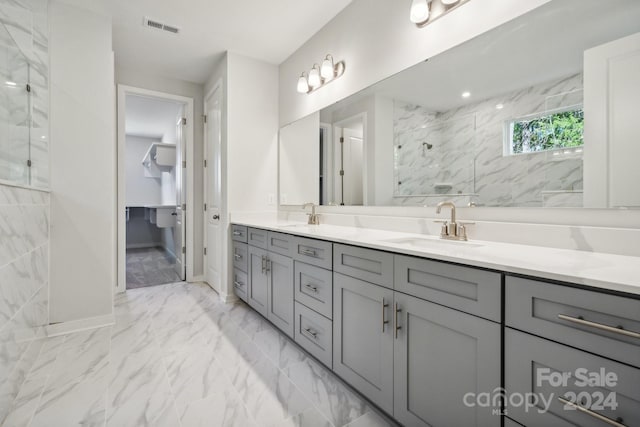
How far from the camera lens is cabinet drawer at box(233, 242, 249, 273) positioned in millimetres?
2631

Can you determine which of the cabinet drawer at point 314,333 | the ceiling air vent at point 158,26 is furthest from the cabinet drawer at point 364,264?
the ceiling air vent at point 158,26

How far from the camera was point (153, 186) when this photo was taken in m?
6.84

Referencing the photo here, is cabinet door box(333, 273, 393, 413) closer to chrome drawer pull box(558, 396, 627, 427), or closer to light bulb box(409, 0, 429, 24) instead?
chrome drawer pull box(558, 396, 627, 427)

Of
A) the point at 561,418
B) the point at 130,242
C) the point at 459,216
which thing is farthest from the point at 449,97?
the point at 130,242

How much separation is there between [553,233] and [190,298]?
3.07m

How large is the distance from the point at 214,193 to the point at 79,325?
1.66m

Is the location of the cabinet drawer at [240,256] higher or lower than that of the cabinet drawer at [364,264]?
lower

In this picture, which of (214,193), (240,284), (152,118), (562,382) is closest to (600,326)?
(562,382)

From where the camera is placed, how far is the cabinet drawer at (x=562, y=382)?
0.67 meters

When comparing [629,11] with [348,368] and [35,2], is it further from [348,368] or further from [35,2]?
[35,2]

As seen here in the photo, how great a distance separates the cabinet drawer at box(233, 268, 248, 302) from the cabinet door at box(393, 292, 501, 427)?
1.76m

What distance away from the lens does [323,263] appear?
1644mm

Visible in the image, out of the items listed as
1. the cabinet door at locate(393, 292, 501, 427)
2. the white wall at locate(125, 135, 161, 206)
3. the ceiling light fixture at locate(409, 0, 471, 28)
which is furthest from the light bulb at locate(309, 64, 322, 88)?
the white wall at locate(125, 135, 161, 206)

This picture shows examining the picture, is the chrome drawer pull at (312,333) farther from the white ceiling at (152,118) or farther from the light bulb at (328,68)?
the white ceiling at (152,118)
